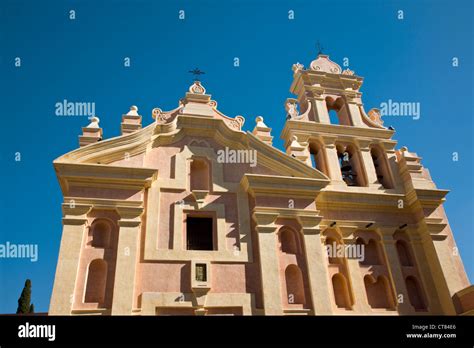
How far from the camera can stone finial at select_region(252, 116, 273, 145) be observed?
16.8 m

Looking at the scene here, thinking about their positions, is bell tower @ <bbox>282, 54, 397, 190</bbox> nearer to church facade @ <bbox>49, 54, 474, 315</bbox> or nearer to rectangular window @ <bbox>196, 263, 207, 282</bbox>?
church facade @ <bbox>49, 54, 474, 315</bbox>

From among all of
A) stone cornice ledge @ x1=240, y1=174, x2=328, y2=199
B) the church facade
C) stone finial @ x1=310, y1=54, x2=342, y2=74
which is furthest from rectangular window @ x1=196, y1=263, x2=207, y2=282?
stone finial @ x1=310, y1=54, x2=342, y2=74

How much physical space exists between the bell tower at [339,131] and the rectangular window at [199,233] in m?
4.90

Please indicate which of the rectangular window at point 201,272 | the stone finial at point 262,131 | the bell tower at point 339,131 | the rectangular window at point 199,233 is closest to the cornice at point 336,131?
the bell tower at point 339,131

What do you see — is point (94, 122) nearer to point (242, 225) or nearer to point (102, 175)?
point (102, 175)

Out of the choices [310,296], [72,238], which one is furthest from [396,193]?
[72,238]

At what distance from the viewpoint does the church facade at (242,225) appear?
41.0 feet

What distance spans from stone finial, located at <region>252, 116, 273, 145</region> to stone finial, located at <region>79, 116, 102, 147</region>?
634 cm

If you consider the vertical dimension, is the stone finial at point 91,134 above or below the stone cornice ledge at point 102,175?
above

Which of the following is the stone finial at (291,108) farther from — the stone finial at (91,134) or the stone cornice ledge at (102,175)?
the stone finial at (91,134)

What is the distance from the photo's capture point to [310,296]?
13.2 m

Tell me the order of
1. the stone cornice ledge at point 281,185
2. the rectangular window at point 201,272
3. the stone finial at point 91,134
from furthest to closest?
the stone finial at point 91,134
the stone cornice ledge at point 281,185
the rectangular window at point 201,272
